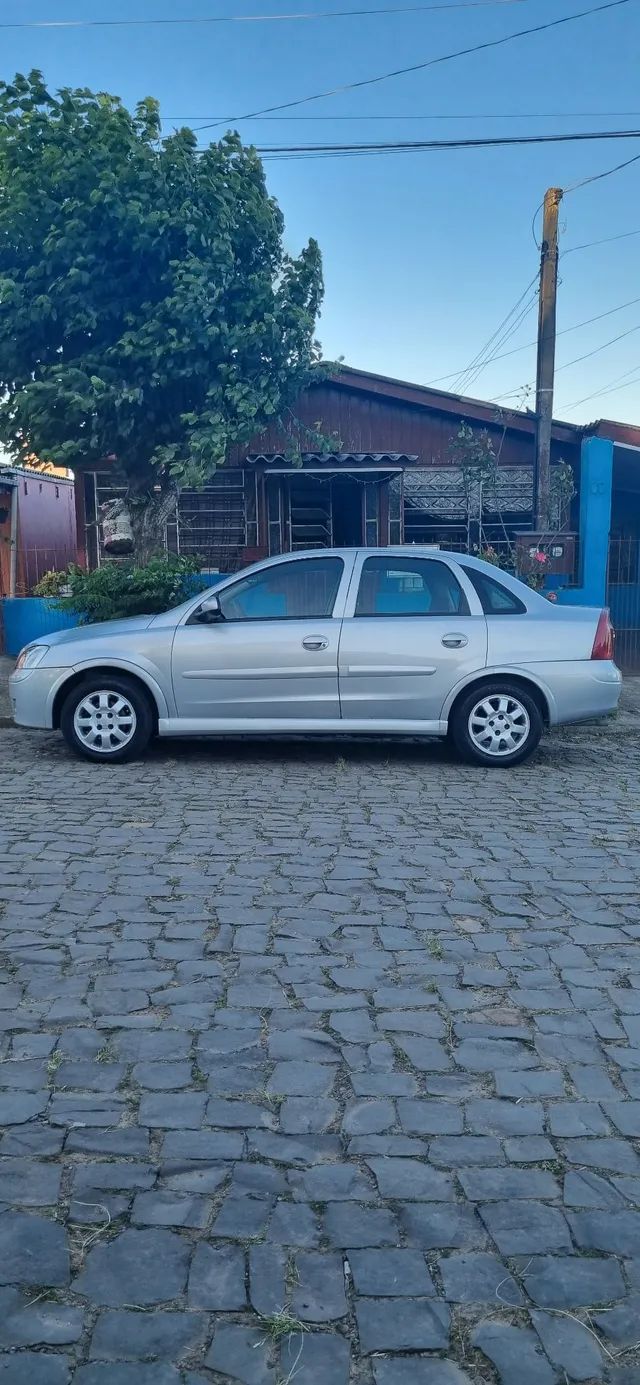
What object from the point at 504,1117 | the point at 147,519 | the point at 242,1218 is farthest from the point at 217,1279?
the point at 147,519

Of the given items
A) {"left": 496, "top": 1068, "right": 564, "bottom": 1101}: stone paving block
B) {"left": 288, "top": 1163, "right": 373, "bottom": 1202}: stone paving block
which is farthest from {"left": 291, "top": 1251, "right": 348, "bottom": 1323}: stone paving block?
{"left": 496, "top": 1068, "right": 564, "bottom": 1101}: stone paving block

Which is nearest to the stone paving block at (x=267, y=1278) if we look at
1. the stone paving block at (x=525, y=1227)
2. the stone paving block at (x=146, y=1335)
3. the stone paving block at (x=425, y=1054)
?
the stone paving block at (x=146, y=1335)

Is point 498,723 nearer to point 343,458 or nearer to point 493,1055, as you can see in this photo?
point 493,1055

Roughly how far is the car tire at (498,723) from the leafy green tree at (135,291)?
4925mm

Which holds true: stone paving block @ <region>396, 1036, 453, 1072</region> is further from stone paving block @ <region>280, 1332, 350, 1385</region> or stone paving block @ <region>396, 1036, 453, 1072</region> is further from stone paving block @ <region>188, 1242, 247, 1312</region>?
stone paving block @ <region>280, 1332, 350, 1385</region>

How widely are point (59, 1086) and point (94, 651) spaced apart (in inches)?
201

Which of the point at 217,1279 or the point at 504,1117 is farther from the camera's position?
the point at 504,1117

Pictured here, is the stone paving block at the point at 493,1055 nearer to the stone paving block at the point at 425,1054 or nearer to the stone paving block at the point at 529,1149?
the stone paving block at the point at 425,1054

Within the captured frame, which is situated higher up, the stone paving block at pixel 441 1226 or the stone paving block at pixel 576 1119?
the stone paving block at pixel 576 1119

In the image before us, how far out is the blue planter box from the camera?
1532cm

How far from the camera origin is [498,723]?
7.91 meters

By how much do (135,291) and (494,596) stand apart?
581 cm

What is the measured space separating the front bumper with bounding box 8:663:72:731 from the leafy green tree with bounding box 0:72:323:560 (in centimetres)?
386

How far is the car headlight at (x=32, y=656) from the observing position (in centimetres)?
804
